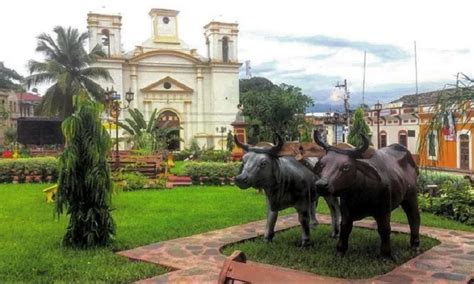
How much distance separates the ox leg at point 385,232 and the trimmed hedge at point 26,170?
12.9 meters

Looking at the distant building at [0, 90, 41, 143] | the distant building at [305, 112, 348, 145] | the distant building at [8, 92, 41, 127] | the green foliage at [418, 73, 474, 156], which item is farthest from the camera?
the distant building at [8, 92, 41, 127]

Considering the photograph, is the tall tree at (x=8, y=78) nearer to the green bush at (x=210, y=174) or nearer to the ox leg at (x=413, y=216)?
the green bush at (x=210, y=174)

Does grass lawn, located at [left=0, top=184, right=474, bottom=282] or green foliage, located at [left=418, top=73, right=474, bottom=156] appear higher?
green foliage, located at [left=418, top=73, right=474, bottom=156]

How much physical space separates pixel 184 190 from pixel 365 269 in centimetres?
884

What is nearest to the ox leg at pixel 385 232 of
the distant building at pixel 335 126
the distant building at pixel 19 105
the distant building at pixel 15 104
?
the distant building at pixel 335 126

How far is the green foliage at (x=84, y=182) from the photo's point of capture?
648 cm

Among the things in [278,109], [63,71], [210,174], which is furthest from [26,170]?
[278,109]

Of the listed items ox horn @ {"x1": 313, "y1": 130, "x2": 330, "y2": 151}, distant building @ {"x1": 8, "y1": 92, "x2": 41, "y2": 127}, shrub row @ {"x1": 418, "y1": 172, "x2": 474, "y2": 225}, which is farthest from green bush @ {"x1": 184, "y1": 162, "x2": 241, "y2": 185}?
distant building @ {"x1": 8, "y1": 92, "x2": 41, "y2": 127}

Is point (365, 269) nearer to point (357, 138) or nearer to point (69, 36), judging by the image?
point (357, 138)

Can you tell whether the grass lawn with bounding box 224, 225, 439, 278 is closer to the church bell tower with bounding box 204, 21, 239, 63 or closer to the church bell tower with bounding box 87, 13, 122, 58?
the church bell tower with bounding box 87, 13, 122, 58

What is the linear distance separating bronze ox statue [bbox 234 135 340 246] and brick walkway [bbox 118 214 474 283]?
957 mm

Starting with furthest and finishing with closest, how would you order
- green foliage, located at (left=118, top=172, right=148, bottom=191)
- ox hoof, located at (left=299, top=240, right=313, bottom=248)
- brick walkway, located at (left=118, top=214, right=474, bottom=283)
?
green foliage, located at (left=118, top=172, right=148, bottom=191) < ox hoof, located at (left=299, top=240, right=313, bottom=248) < brick walkway, located at (left=118, top=214, right=474, bottom=283)

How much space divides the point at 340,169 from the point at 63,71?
29.4 meters

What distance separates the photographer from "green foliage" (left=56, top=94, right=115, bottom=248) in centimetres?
648
